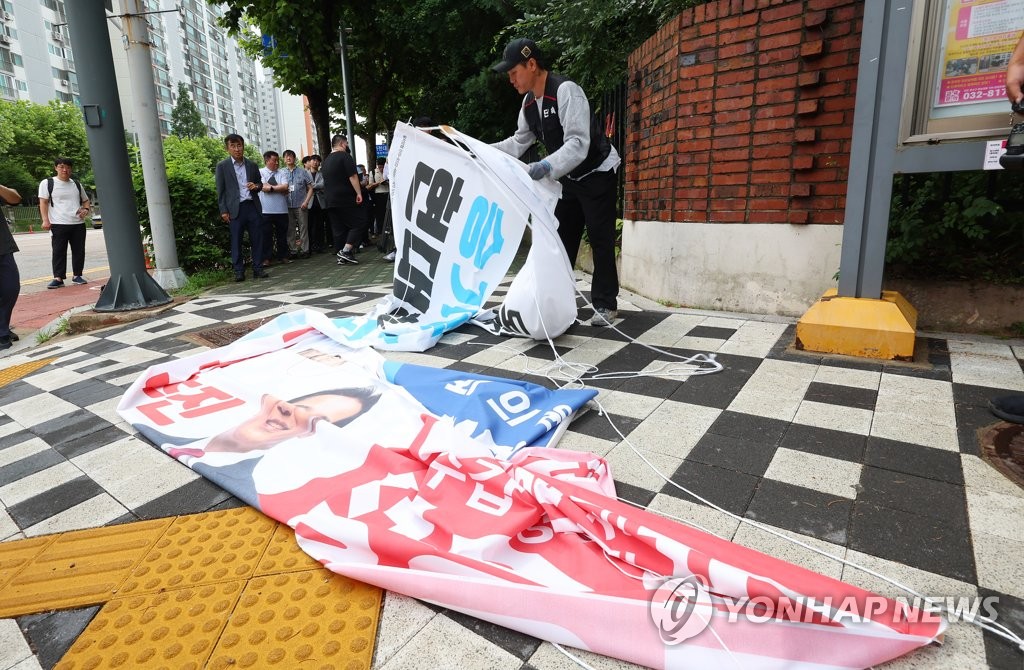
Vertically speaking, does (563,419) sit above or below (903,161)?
below

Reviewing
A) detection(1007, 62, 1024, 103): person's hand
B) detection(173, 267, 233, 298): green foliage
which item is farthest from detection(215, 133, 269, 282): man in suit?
detection(1007, 62, 1024, 103): person's hand

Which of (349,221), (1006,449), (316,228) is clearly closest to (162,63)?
(316,228)

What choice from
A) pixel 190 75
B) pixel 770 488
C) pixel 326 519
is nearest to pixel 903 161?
pixel 770 488

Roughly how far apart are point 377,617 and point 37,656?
0.89 metres

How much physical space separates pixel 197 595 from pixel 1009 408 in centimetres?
336

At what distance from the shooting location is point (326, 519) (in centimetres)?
192

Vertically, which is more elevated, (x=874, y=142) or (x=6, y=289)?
(x=874, y=142)

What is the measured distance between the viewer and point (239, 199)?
25.1 ft

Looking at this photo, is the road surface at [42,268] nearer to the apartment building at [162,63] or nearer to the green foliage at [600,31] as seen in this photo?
the apartment building at [162,63]

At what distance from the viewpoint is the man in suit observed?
7530 mm

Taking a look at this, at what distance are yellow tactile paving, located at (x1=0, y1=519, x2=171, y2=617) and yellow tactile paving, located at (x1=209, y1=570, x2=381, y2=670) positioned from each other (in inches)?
A: 19.5

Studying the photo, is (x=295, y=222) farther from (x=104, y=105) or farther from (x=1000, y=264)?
(x=1000, y=264)

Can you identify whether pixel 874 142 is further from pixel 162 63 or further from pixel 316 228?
pixel 162 63

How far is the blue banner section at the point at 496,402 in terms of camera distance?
2.56 m
